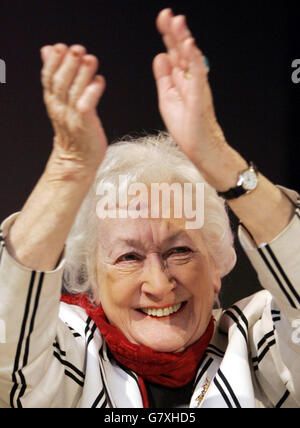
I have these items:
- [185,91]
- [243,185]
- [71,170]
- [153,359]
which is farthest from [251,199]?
[153,359]

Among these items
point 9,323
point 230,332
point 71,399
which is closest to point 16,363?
point 9,323

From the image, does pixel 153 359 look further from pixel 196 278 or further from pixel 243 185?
pixel 243 185

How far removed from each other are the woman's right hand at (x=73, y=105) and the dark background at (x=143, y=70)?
396 millimetres

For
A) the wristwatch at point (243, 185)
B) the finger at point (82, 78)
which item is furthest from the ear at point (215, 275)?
the finger at point (82, 78)

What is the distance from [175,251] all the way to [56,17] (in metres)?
0.61

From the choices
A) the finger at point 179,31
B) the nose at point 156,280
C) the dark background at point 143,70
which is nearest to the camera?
the finger at point 179,31

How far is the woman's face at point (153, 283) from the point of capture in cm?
142

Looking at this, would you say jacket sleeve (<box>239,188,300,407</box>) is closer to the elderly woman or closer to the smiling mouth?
the elderly woman

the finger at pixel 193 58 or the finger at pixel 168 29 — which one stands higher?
the finger at pixel 168 29

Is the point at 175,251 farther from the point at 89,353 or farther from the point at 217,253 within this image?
the point at 89,353

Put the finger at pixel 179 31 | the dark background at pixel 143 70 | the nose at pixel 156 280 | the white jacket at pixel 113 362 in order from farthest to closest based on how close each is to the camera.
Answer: the dark background at pixel 143 70
the nose at pixel 156 280
the white jacket at pixel 113 362
the finger at pixel 179 31

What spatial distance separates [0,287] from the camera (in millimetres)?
1166

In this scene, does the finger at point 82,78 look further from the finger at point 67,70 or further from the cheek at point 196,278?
the cheek at point 196,278
